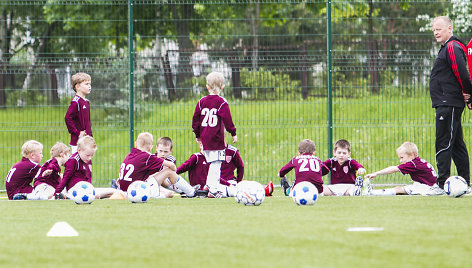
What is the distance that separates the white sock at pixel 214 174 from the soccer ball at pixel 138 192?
1.51 m

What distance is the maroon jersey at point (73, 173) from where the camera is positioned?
10.1 metres

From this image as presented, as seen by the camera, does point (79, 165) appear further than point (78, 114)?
No

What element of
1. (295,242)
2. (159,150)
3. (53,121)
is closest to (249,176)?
(159,150)

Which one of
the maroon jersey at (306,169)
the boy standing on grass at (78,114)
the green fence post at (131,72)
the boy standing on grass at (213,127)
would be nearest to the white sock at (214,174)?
the boy standing on grass at (213,127)

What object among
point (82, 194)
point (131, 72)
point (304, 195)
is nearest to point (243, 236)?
point (304, 195)

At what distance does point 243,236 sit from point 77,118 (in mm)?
6069

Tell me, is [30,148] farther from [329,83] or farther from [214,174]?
[329,83]

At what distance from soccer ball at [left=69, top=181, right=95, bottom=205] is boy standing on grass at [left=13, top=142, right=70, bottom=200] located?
4.93ft

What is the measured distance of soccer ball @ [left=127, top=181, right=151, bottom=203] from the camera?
30.5ft

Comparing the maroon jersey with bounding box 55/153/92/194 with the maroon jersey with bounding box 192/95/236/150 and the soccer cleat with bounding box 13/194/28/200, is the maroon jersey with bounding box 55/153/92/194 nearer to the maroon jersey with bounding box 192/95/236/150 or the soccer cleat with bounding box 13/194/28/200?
the soccer cleat with bounding box 13/194/28/200

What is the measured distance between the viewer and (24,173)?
10758mm

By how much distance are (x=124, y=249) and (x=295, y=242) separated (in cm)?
115

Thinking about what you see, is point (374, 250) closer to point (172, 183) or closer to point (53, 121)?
point (172, 183)

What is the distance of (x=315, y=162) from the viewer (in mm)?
10172
